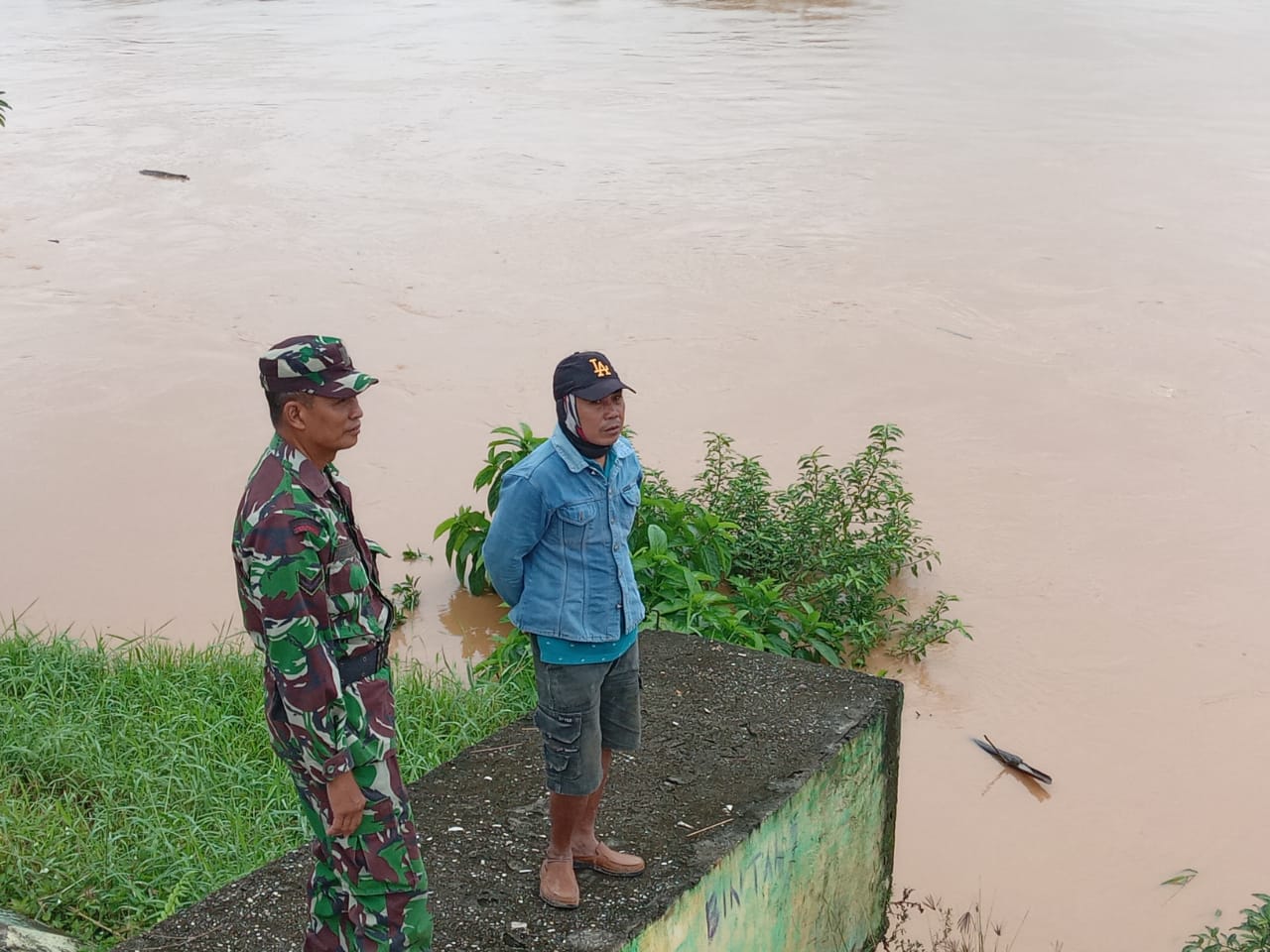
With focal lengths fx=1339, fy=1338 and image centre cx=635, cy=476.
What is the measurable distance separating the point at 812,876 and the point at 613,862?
0.75m

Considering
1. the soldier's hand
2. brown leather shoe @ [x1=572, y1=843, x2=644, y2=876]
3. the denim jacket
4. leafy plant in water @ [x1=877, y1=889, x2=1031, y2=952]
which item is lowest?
leafy plant in water @ [x1=877, y1=889, x2=1031, y2=952]

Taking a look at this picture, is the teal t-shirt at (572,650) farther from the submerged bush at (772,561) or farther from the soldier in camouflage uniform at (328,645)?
the submerged bush at (772,561)

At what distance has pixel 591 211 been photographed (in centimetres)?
1182

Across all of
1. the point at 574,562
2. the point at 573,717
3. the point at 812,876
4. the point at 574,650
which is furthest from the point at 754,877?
the point at 574,562

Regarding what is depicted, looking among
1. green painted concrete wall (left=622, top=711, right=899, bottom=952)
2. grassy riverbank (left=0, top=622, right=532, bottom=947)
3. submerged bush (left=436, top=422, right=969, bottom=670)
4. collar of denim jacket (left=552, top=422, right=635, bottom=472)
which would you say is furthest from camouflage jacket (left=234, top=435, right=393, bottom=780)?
submerged bush (left=436, top=422, right=969, bottom=670)

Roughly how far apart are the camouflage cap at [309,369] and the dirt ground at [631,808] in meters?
1.33

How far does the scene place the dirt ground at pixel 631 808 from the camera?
117 inches

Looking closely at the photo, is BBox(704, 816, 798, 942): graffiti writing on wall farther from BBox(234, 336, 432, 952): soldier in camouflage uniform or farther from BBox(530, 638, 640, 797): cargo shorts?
BBox(234, 336, 432, 952): soldier in camouflage uniform

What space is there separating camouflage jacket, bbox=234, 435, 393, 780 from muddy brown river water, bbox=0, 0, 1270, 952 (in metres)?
3.01

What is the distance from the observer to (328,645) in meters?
2.36

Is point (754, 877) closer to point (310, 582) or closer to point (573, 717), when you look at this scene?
point (573, 717)

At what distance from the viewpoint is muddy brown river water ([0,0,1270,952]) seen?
5.52m

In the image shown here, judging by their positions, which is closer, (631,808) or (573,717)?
(573,717)

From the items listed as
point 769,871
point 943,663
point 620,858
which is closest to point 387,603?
point 620,858
